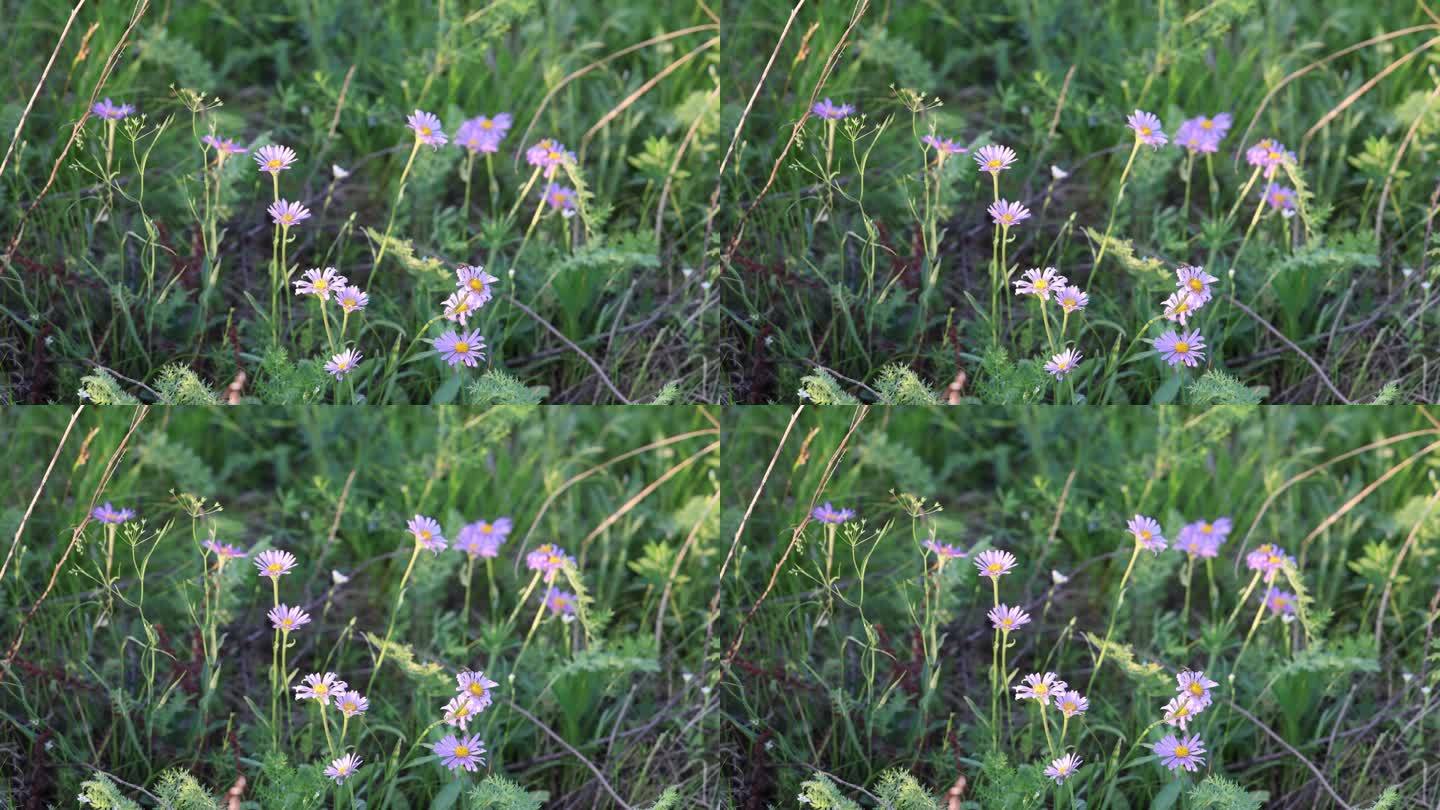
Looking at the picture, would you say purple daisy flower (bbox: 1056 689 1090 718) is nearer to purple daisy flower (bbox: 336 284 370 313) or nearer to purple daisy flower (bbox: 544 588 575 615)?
purple daisy flower (bbox: 544 588 575 615)

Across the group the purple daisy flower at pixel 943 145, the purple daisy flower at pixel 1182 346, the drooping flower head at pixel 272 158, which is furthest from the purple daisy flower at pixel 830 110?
the drooping flower head at pixel 272 158

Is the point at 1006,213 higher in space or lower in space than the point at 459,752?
higher

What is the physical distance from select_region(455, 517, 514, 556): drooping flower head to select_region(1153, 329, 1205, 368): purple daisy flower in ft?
3.36

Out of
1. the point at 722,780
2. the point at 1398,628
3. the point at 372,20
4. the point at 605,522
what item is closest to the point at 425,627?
the point at 605,522

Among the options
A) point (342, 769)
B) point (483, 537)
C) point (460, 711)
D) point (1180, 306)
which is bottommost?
point (342, 769)

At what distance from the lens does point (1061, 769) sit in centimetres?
242

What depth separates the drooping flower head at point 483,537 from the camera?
2480mm

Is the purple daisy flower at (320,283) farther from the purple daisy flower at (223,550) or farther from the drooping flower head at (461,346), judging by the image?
the purple daisy flower at (223,550)

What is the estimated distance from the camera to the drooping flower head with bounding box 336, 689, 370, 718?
2.43 meters

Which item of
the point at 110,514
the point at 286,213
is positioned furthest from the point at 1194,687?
the point at 110,514

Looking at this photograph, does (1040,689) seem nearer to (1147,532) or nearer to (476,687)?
(1147,532)

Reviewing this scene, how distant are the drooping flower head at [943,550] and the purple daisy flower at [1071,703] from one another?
9.9 inches

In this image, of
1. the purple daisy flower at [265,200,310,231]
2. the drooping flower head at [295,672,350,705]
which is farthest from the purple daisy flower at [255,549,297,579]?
the purple daisy flower at [265,200,310,231]

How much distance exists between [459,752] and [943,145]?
Answer: 1.16m
